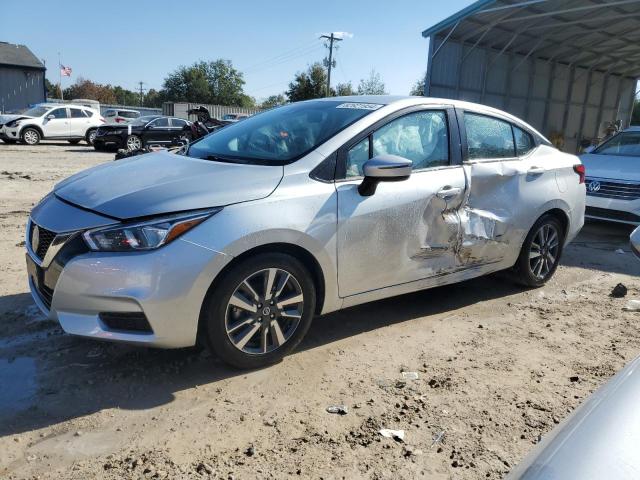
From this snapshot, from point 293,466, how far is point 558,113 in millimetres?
23729

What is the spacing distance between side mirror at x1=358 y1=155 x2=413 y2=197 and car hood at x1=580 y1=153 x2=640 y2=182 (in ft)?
18.3

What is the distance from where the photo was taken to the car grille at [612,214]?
736cm

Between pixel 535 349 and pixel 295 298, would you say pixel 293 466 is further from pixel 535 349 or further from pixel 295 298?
pixel 535 349

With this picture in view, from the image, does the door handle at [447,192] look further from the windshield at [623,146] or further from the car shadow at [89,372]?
the windshield at [623,146]

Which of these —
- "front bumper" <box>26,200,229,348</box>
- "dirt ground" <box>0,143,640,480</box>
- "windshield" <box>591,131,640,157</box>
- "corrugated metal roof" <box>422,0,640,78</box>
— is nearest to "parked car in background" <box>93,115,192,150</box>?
"corrugated metal roof" <box>422,0,640,78</box>

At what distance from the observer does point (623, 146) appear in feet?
28.8

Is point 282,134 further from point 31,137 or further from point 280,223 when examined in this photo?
point 31,137

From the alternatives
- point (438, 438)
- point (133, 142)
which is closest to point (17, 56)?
point (133, 142)

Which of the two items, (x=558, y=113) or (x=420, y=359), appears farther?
(x=558, y=113)

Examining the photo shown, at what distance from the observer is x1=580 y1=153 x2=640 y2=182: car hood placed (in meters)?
7.50

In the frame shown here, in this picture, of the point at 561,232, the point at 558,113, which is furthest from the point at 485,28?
the point at 561,232

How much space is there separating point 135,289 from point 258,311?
716 millimetres

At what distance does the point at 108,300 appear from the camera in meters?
2.75

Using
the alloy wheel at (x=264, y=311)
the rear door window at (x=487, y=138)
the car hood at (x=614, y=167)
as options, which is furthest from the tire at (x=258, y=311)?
the car hood at (x=614, y=167)
